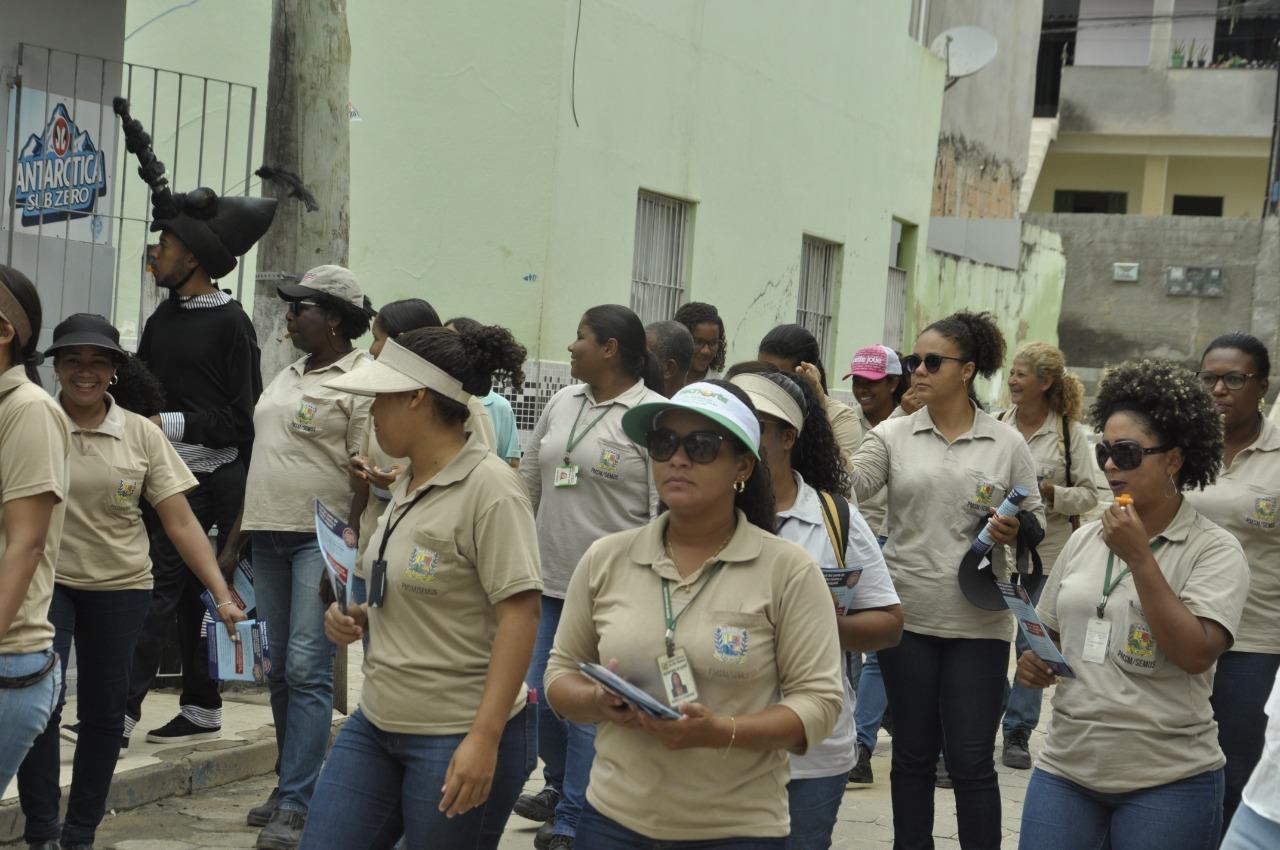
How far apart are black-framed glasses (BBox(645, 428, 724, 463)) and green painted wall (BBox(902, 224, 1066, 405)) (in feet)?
47.5

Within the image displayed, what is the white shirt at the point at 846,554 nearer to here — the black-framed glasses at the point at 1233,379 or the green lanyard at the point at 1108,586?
the green lanyard at the point at 1108,586

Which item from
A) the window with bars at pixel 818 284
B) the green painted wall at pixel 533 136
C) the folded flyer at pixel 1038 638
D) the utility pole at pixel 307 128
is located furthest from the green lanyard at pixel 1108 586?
the window with bars at pixel 818 284

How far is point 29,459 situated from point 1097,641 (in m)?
2.73

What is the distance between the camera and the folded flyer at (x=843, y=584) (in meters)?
4.38

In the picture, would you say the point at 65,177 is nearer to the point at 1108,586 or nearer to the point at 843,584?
the point at 843,584

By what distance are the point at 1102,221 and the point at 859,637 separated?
24288mm

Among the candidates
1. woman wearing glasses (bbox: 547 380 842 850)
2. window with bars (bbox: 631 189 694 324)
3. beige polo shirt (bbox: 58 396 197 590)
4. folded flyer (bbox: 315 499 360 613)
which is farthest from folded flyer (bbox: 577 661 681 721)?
window with bars (bbox: 631 189 694 324)

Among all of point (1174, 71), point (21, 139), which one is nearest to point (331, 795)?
point (21, 139)

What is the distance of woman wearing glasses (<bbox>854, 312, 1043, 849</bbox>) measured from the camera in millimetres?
5629

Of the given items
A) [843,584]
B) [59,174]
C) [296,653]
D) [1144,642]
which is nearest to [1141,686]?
[1144,642]

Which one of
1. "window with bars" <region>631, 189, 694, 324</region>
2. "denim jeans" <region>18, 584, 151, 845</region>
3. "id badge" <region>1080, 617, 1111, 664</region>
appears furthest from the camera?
"window with bars" <region>631, 189, 694, 324</region>

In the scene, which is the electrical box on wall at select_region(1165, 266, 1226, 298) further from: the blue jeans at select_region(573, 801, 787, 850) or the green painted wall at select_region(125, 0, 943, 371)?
the blue jeans at select_region(573, 801, 787, 850)

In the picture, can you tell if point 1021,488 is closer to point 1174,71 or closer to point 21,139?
point 21,139

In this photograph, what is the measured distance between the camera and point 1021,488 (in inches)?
219
